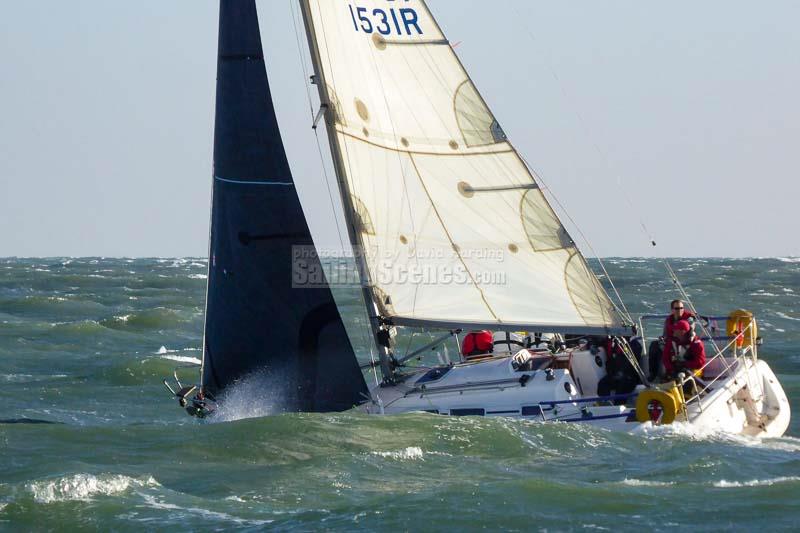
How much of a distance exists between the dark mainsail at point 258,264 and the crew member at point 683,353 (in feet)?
11.9

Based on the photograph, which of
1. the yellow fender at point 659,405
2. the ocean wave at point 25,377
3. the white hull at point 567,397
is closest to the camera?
the yellow fender at point 659,405

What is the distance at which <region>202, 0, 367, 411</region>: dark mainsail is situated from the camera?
14.9 meters

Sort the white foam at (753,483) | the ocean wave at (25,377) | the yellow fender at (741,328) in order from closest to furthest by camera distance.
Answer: the white foam at (753,483)
the yellow fender at (741,328)
the ocean wave at (25,377)

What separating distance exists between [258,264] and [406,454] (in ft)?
10.7

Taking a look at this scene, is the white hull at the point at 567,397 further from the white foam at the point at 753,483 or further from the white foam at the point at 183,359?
the white foam at the point at 183,359

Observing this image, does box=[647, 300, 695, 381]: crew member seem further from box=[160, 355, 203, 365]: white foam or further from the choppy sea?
box=[160, 355, 203, 365]: white foam

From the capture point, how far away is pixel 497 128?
14961 millimetres

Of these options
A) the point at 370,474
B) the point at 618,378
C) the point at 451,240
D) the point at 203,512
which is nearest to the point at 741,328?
the point at 618,378

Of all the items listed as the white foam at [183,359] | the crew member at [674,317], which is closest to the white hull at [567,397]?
the crew member at [674,317]

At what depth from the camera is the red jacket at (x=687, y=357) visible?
14.5 meters

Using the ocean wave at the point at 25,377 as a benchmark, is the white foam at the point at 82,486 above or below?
below

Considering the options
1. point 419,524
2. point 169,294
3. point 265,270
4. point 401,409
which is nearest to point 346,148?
point 265,270

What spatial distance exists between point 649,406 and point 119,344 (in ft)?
56.2

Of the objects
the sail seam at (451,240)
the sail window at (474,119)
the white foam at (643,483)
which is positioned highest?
the sail window at (474,119)
